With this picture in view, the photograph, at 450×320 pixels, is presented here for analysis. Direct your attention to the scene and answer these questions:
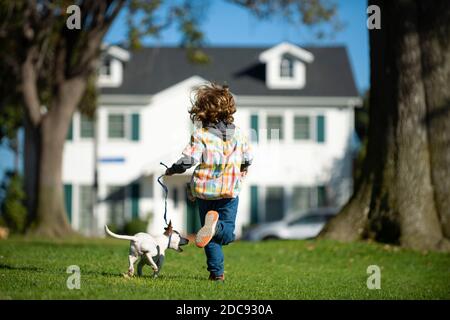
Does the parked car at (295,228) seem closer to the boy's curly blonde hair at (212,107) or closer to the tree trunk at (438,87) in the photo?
the tree trunk at (438,87)

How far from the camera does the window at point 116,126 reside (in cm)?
3541

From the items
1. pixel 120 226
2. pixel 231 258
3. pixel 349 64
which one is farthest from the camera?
pixel 349 64

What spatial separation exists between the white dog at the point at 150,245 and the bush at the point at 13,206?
2255 centimetres

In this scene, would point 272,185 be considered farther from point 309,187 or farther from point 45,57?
point 45,57

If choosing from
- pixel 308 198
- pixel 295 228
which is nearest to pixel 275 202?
pixel 308 198

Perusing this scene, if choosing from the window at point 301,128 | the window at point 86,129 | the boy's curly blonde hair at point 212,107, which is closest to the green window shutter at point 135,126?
the window at point 86,129

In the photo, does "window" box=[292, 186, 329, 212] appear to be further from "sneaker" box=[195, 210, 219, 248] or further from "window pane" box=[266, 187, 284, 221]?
"sneaker" box=[195, 210, 219, 248]

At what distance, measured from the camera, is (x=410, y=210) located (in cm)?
1427

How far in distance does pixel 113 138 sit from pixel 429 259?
23550 millimetres

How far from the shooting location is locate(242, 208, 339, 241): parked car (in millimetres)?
28078

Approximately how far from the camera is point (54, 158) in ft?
76.6

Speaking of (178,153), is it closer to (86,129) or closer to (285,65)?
(86,129)

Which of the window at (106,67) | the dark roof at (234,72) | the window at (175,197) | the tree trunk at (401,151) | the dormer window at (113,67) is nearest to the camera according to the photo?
the tree trunk at (401,151)
